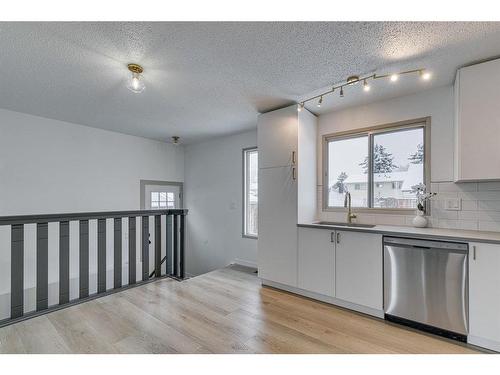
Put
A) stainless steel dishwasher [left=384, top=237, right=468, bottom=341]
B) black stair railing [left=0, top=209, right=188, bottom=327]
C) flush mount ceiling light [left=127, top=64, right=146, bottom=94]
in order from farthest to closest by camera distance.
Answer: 1. black stair railing [left=0, top=209, right=188, bottom=327]
2. flush mount ceiling light [left=127, top=64, right=146, bottom=94]
3. stainless steel dishwasher [left=384, top=237, right=468, bottom=341]

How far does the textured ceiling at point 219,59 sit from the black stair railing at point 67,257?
144 cm

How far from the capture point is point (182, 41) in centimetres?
176

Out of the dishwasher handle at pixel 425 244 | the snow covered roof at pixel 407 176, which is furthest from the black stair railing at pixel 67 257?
the snow covered roof at pixel 407 176

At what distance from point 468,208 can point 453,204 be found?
0.40 feet

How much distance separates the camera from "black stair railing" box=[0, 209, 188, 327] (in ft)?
Result: 7.23

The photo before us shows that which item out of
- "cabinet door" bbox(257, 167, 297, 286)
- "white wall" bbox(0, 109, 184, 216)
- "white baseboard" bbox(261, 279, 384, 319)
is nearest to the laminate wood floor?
"white baseboard" bbox(261, 279, 384, 319)

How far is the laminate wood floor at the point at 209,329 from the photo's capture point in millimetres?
1847

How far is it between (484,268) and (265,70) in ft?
8.19

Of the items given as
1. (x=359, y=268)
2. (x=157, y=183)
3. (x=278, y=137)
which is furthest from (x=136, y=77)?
(x=157, y=183)

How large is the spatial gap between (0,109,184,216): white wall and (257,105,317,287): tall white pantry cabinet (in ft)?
9.17

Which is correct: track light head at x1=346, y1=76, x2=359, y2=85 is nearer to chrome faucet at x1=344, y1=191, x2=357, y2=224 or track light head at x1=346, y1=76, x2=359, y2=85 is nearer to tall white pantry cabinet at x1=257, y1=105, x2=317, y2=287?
tall white pantry cabinet at x1=257, y1=105, x2=317, y2=287

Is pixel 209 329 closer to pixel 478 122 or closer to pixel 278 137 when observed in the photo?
pixel 278 137

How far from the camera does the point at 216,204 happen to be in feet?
16.0
